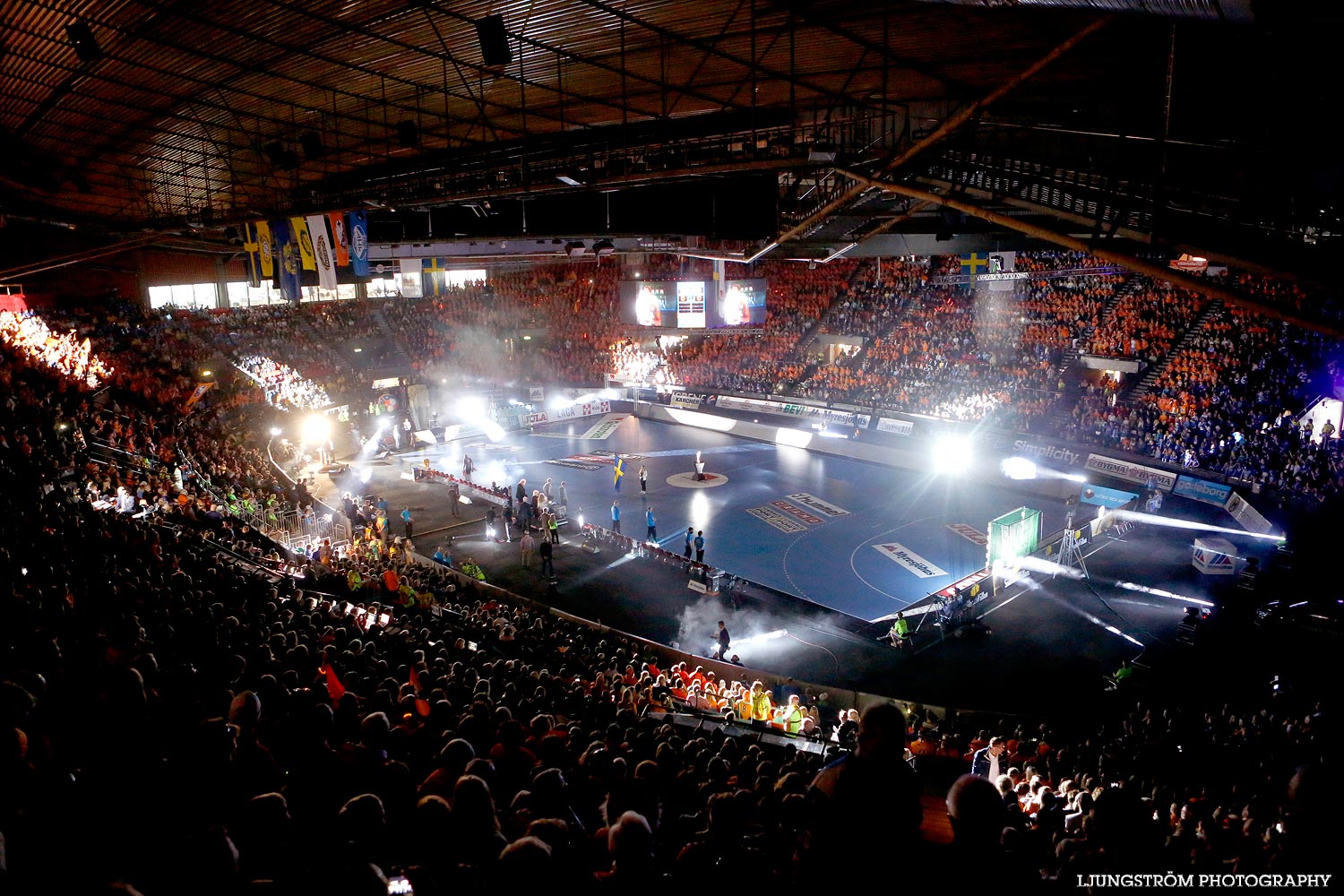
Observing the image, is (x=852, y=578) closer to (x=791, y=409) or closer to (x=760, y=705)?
(x=760, y=705)

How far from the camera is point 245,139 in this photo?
19.8 metres

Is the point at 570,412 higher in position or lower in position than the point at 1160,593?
higher

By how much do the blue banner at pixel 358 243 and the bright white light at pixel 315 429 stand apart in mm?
17765

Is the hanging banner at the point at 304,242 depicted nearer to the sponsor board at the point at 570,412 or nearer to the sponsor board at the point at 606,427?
the sponsor board at the point at 606,427

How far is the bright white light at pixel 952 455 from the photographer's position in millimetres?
27688

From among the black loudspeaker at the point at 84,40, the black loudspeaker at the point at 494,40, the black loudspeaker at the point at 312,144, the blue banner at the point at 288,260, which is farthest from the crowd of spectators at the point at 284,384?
the black loudspeaker at the point at 494,40

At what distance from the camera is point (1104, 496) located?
75.0 ft

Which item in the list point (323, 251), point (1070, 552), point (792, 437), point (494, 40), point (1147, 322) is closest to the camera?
point (494, 40)

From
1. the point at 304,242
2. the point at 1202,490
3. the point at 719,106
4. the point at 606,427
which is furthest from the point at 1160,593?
the point at 606,427

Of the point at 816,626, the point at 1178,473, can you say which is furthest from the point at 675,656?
the point at 1178,473

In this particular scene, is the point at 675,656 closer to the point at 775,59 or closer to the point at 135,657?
the point at 135,657

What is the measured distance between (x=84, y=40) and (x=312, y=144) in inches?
279

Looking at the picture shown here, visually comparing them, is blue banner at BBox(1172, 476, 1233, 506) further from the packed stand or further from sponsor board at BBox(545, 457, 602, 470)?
sponsor board at BBox(545, 457, 602, 470)

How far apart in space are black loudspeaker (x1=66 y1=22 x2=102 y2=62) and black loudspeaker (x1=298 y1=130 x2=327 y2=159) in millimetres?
6718
